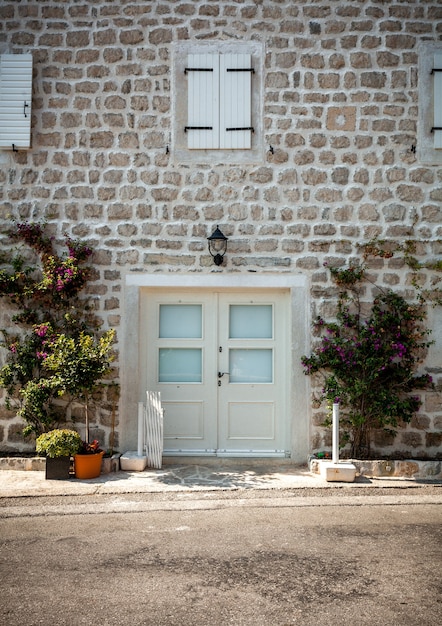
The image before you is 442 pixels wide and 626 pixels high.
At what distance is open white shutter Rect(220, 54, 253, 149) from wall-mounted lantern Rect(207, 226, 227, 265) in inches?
42.3

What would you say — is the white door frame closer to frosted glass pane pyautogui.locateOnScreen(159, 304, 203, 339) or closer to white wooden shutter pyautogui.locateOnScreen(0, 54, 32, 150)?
frosted glass pane pyautogui.locateOnScreen(159, 304, 203, 339)

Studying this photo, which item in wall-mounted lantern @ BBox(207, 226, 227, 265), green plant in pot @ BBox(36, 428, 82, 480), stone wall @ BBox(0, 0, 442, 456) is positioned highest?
stone wall @ BBox(0, 0, 442, 456)

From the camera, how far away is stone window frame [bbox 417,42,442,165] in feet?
24.6

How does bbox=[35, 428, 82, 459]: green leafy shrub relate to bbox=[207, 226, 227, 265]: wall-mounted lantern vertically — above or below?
below

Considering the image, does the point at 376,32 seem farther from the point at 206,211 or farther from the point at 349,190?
the point at 206,211

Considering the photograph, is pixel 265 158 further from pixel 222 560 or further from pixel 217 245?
pixel 222 560

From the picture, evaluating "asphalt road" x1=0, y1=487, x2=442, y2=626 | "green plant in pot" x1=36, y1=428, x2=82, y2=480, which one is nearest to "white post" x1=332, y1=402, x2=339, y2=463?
"asphalt road" x1=0, y1=487, x2=442, y2=626

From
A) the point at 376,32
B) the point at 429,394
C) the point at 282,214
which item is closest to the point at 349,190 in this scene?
the point at 282,214

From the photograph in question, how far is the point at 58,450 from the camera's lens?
6555 millimetres

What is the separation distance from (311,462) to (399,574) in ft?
10.1

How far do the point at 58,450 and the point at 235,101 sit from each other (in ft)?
14.5

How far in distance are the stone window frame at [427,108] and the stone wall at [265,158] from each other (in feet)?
0.19

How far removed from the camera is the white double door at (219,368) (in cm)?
761

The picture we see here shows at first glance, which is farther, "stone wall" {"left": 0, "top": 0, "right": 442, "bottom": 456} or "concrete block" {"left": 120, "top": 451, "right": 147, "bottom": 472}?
"stone wall" {"left": 0, "top": 0, "right": 442, "bottom": 456}
